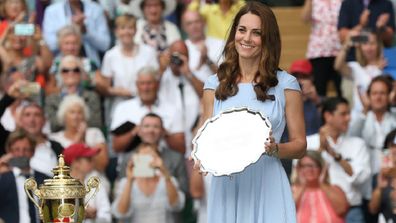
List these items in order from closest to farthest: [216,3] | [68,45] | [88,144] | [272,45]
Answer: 1. [272,45]
2. [88,144]
3. [68,45]
4. [216,3]

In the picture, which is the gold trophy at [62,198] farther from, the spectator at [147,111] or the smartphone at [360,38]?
the smartphone at [360,38]

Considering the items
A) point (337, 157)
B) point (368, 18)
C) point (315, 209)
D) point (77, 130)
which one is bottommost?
point (315, 209)

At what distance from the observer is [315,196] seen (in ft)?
42.8

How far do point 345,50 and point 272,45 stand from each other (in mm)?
7093

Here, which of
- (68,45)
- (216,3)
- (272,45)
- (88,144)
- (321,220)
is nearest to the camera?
(272,45)

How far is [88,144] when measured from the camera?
14.1m

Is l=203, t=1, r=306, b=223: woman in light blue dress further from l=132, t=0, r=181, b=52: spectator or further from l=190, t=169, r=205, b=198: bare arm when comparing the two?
l=132, t=0, r=181, b=52: spectator

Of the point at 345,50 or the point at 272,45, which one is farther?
the point at 345,50

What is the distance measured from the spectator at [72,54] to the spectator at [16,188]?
2.02 meters

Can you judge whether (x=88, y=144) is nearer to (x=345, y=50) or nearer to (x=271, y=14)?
(x=345, y=50)

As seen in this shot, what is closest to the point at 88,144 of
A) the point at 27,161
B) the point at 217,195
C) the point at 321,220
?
the point at 27,161

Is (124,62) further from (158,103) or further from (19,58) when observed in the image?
(19,58)

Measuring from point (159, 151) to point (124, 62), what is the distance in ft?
5.89

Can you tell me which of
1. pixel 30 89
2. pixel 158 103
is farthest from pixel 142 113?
pixel 30 89
